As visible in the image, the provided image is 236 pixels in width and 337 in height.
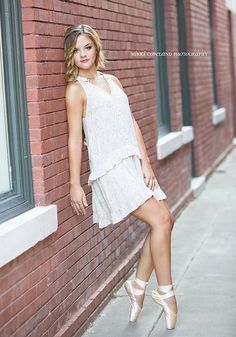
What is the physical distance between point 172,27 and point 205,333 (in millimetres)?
4961

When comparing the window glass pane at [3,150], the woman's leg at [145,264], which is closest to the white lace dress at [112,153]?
the woman's leg at [145,264]

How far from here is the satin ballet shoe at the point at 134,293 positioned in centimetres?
468

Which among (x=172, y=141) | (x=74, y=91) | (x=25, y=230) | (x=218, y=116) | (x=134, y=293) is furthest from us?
(x=218, y=116)

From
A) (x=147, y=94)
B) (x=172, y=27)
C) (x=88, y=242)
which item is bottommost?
(x=88, y=242)

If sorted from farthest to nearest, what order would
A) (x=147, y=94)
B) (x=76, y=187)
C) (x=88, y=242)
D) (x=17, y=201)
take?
(x=147, y=94) → (x=88, y=242) → (x=76, y=187) → (x=17, y=201)

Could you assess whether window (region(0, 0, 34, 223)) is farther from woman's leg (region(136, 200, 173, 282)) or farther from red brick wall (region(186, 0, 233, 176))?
red brick wall (region(186, 0, 233, 176))

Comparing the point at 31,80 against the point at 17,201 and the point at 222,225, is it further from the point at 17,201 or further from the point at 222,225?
the point at 222,225

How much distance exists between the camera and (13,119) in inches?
164

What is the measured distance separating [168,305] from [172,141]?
3735 millimetres

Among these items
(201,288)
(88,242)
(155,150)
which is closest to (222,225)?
(155,150)

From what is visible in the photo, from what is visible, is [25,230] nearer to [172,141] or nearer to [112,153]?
[112,153]

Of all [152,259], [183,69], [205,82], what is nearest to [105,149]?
[152,259]

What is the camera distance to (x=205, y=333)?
4.55m

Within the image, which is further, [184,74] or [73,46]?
[184,74]
